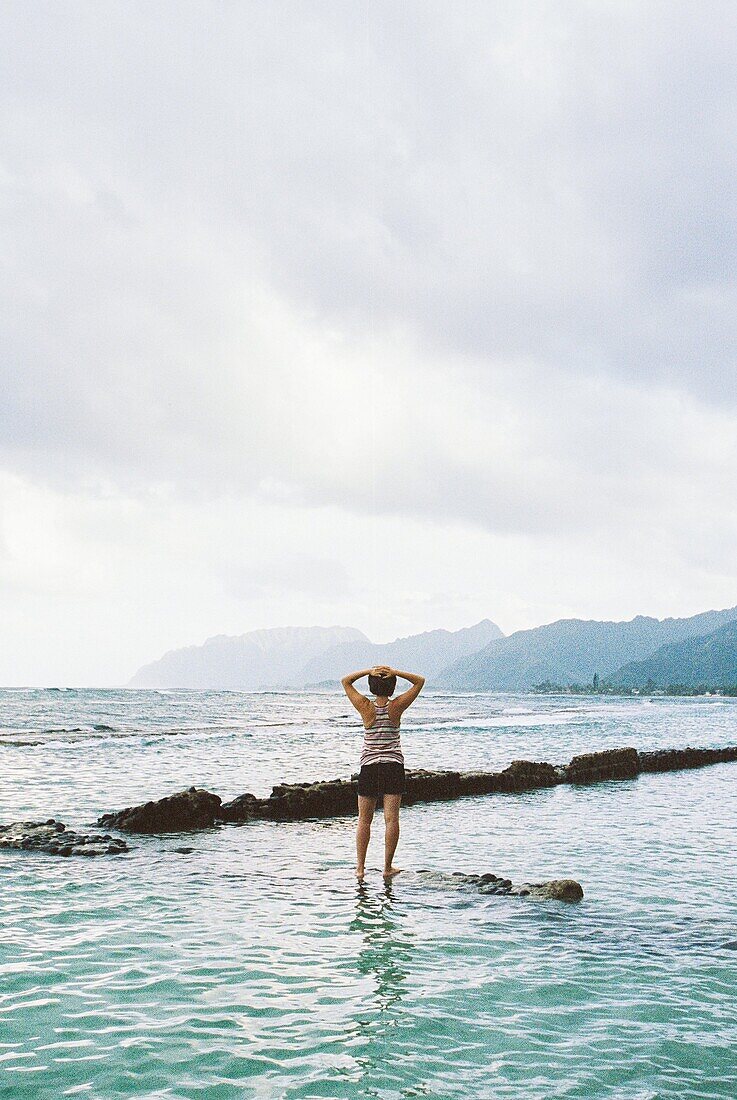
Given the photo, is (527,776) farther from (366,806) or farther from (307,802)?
(366,806)

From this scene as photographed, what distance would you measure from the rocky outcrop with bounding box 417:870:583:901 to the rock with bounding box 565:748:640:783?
1773 centimetres

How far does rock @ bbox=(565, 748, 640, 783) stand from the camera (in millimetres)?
29625

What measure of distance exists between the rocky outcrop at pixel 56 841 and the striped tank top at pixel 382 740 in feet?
17.5

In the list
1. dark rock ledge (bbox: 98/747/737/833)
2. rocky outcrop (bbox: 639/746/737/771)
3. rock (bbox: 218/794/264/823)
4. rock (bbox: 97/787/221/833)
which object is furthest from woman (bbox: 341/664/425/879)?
rocky outcrop (bbox: 639/746/737/771)

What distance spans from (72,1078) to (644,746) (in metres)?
46.3

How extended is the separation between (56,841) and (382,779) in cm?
660

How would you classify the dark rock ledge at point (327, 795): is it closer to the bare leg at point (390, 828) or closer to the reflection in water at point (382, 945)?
the bare leg at point (390, 828)

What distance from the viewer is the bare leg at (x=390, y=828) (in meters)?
12.5

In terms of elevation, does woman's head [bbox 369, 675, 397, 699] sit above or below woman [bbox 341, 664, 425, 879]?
above

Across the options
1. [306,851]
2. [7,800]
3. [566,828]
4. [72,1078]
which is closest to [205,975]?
[72,1078]

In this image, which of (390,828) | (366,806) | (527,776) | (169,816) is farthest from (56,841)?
(527,776)

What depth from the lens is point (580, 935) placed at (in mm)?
9969

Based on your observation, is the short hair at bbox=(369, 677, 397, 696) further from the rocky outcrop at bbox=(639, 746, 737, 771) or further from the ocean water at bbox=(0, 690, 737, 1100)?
the rocky outcrop at bbox=(639, 746, 737, 771)

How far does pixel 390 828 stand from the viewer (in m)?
12.7
